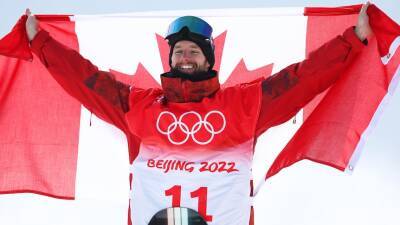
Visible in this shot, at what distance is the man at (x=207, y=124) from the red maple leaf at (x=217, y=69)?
0.68 m

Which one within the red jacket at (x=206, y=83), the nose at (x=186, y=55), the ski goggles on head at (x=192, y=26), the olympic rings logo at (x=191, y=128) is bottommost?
the olympic rings logo at (x=191, y=128)

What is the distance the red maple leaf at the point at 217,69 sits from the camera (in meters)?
5.98

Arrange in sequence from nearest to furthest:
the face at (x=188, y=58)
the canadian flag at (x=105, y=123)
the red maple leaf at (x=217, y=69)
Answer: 1. the face at (x=188, y=58)
2. the canadian flag at (x=105, y=123)
3. the red maple leaf at (x=217, y=69)

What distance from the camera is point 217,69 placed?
611cm

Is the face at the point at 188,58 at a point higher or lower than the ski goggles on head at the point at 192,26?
lower

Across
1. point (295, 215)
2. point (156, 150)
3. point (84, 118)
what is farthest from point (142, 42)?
point (295, 215)

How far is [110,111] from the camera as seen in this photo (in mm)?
5520

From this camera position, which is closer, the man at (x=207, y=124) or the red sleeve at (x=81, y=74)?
the man at (x=207, y=124)

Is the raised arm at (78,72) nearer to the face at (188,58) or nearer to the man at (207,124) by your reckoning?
the man at (207,124)

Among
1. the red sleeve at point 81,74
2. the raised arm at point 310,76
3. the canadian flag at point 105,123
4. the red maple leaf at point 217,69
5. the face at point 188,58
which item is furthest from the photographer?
the red maple leaf at point 217,69

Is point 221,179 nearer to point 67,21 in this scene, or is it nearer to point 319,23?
point 319,23

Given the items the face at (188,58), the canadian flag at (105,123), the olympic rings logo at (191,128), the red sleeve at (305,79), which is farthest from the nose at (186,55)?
the canadian flag at (105,123)

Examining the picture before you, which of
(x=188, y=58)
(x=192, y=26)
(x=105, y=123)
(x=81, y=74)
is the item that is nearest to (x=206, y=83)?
(x=188, y=58)

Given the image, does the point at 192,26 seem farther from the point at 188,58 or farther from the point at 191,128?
the point at 191,128
